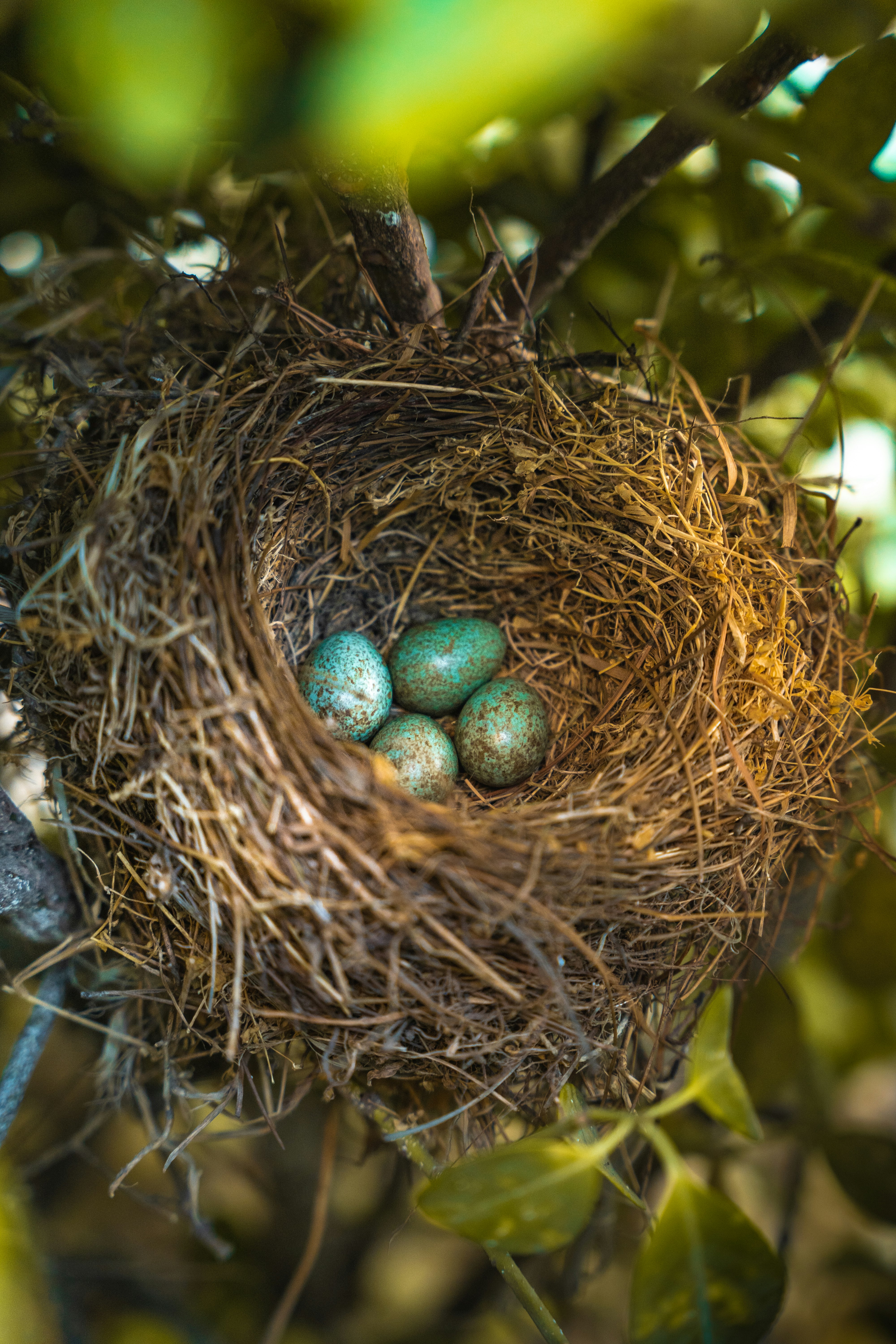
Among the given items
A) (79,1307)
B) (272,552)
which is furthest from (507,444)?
(79,1307)

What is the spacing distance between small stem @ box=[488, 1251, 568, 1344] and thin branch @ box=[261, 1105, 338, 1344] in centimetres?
32

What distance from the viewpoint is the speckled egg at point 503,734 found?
119 cm

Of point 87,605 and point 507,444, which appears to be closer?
point 87,605

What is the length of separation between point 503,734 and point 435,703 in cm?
16

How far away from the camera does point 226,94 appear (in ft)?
1.63

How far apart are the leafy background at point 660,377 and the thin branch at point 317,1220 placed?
76 millimetres

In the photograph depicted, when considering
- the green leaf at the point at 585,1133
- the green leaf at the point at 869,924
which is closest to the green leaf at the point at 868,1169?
the green leaf at the point at 869,924

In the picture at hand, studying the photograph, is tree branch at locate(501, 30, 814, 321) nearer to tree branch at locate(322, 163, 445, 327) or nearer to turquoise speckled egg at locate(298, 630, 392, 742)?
tree branch at locate(322, 163, 445, 327)

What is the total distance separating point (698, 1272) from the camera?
625 millimetres

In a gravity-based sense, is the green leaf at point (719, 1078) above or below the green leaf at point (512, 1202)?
below

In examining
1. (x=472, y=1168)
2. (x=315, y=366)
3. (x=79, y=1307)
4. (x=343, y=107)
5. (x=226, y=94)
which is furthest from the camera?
(x=79, y=1307)

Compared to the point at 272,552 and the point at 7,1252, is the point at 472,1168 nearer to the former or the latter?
the point at 7,1252

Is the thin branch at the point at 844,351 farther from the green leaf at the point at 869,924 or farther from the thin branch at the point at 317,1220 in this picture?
the thin branch at the point at 317,1220

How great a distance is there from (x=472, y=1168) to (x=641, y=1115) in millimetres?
150
